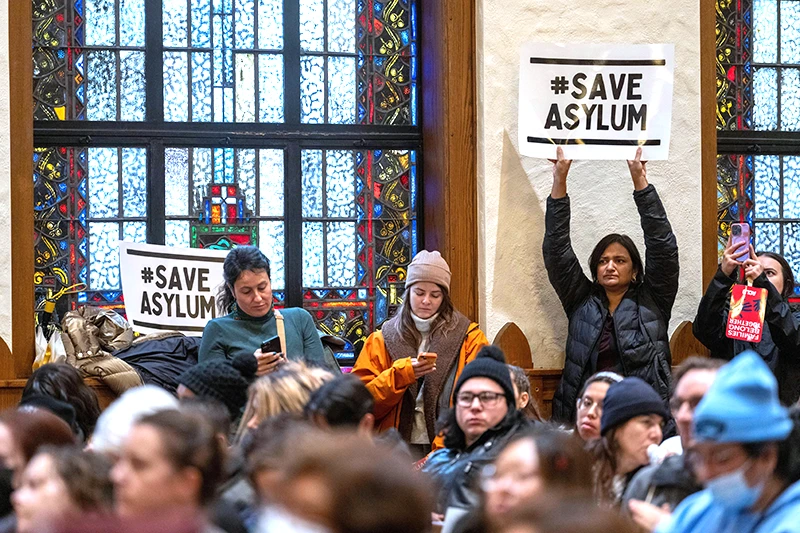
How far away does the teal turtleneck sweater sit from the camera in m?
6.10

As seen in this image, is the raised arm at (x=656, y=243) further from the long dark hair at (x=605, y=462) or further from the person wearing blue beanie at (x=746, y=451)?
the person wearing blue beanie at (x=746, y=451)

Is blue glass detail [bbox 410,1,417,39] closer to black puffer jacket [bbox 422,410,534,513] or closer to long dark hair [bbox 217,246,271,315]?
long dark hair [bbox 217,246,271,315]

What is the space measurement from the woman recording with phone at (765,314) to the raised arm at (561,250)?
2.12ft

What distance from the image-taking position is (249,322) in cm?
616

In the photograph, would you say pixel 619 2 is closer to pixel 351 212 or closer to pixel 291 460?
pixel 351 212

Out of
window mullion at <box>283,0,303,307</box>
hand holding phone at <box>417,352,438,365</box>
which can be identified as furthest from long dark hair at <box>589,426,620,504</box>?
window mullion at <box>283,0,303,307</box>

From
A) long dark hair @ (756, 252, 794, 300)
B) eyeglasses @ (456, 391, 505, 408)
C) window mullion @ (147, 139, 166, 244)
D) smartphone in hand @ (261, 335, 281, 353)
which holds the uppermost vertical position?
window mullion @ (147, 139, 166, 244)

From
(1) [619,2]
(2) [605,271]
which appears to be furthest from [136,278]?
(1) [619,2]

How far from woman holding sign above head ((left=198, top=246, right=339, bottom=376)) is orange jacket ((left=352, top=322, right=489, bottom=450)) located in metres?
0.25

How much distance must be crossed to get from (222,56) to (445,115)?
4.49 ft

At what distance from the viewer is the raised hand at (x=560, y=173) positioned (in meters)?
6.88

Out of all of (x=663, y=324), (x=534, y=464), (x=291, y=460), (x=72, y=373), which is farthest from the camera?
(x=663, y=324)

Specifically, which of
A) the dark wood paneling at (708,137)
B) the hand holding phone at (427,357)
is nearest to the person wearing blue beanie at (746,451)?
the hand holding phone at (427,357)

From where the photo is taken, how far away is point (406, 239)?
7715 mm
